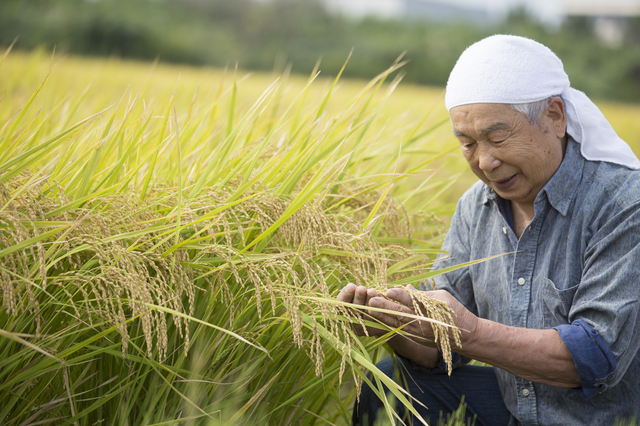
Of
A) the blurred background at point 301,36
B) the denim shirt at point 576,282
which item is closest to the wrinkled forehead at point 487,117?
the denim shirt at point 576,282

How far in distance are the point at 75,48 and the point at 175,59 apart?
4582mm

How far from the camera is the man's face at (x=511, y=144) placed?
1.69 meters

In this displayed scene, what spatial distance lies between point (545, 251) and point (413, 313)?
1.98 feet

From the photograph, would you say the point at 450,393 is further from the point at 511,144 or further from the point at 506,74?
the point at 506,74

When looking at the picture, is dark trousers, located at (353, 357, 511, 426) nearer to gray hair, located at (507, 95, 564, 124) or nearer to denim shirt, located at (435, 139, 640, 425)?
denim shirt, located at (435, 139, 640, 425)

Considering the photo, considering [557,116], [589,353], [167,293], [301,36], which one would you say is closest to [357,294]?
[167,293]

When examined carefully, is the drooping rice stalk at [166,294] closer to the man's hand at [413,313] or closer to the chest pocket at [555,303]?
the man's hand at [413,313]

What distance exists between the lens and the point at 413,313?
1535 mm

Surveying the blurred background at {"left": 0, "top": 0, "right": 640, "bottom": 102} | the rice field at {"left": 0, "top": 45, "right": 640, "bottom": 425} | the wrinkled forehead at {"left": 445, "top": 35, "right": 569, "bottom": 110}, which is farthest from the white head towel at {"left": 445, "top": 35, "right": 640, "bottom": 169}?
the blurred background at {"left": 0, "top": 0, "right": 640, "bottom": 102}

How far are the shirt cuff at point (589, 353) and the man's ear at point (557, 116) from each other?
2.16ft

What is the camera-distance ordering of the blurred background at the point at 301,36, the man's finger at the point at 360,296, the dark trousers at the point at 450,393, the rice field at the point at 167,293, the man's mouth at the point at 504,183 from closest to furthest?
1. the rice field at the point at 167,293
2. the man's finger at the point at 360,296
3. the man's mouth at the point at 504,183
4. the dark trousers at the point at 450,393
5. the blurred background at the point at 301,36

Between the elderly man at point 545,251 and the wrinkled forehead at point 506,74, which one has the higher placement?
the wrinkled forehead at point 506,74

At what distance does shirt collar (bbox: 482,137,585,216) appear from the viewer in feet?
5.73

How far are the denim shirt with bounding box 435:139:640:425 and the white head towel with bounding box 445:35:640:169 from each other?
6 centimetres
